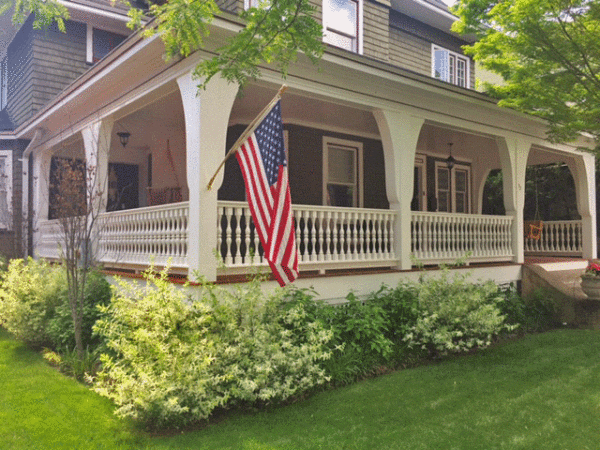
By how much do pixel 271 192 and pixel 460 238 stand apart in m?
6.23

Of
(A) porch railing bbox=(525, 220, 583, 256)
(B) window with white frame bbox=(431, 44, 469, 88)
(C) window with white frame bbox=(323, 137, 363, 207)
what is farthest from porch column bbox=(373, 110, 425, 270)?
(B) window with white frame bbox=(431, 44, 469, 88)

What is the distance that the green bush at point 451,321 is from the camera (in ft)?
25.2

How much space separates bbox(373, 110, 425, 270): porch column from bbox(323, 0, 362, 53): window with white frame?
4306mm

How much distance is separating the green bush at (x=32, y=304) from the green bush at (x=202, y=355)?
260 cm

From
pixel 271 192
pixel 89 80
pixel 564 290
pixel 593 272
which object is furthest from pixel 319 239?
pixel 593 272

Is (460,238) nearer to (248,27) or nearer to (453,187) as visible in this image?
(453,187)

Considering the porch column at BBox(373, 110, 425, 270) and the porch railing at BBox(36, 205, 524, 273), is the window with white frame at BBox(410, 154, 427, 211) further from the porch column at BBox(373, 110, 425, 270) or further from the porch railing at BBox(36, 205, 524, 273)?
the porch column at BBox(373, 110, 425, 270)

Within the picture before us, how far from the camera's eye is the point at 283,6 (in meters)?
5.27

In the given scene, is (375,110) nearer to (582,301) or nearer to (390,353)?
(390,353)

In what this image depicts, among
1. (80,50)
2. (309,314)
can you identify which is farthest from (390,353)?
(80,50)

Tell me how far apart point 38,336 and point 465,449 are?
21.3 ft

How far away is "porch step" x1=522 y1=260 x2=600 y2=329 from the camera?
1070 cm

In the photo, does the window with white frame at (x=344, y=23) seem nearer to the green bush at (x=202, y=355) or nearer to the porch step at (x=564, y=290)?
the porch step at (x=564, y=290)

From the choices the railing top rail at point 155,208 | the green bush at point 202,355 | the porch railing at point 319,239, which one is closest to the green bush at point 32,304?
the railing top rail at point 155,208
